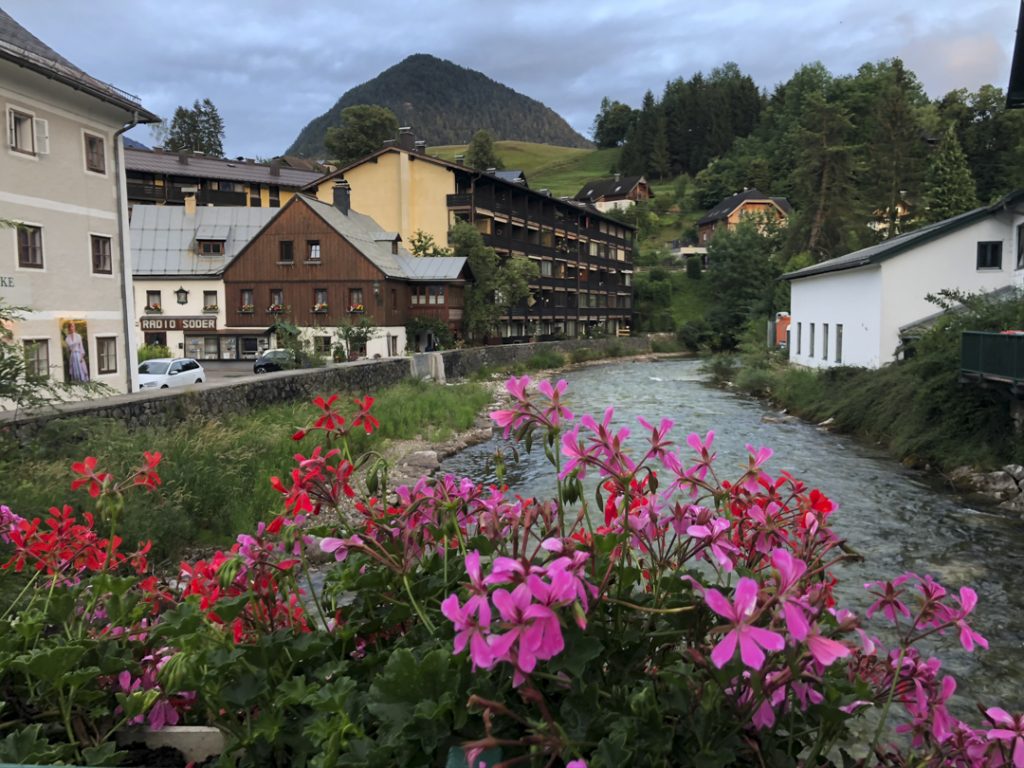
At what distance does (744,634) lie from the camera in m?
1.48

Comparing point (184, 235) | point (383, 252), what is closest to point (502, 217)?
point (383, 252)

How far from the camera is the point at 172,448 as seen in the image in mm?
11930

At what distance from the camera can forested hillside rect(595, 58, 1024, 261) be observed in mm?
58688

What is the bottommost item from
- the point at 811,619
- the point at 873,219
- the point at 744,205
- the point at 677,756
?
the point at 677,756

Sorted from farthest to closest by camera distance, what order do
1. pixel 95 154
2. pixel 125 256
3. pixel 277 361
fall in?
pixel 277 361
pixel 125 256
pixel 95 154

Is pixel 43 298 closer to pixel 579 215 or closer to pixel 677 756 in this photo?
pixel 677 756

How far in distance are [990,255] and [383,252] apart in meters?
29.6

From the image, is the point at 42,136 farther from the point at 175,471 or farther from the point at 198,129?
the point at 198,129

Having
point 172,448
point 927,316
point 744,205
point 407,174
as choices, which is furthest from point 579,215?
point 172,448

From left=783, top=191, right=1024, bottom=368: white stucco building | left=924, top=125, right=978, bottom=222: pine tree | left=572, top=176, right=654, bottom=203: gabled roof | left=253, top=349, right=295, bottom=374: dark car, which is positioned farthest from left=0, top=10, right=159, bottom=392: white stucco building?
left=572, top=176, right=654, bottom=203: gabled roof

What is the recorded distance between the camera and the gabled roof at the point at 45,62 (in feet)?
60.6

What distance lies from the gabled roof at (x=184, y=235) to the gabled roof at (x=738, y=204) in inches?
2444

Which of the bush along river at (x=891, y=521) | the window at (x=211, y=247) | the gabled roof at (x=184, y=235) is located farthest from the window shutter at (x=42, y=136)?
the window at (x=211, y=247)

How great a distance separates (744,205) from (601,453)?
100367 millimetres
